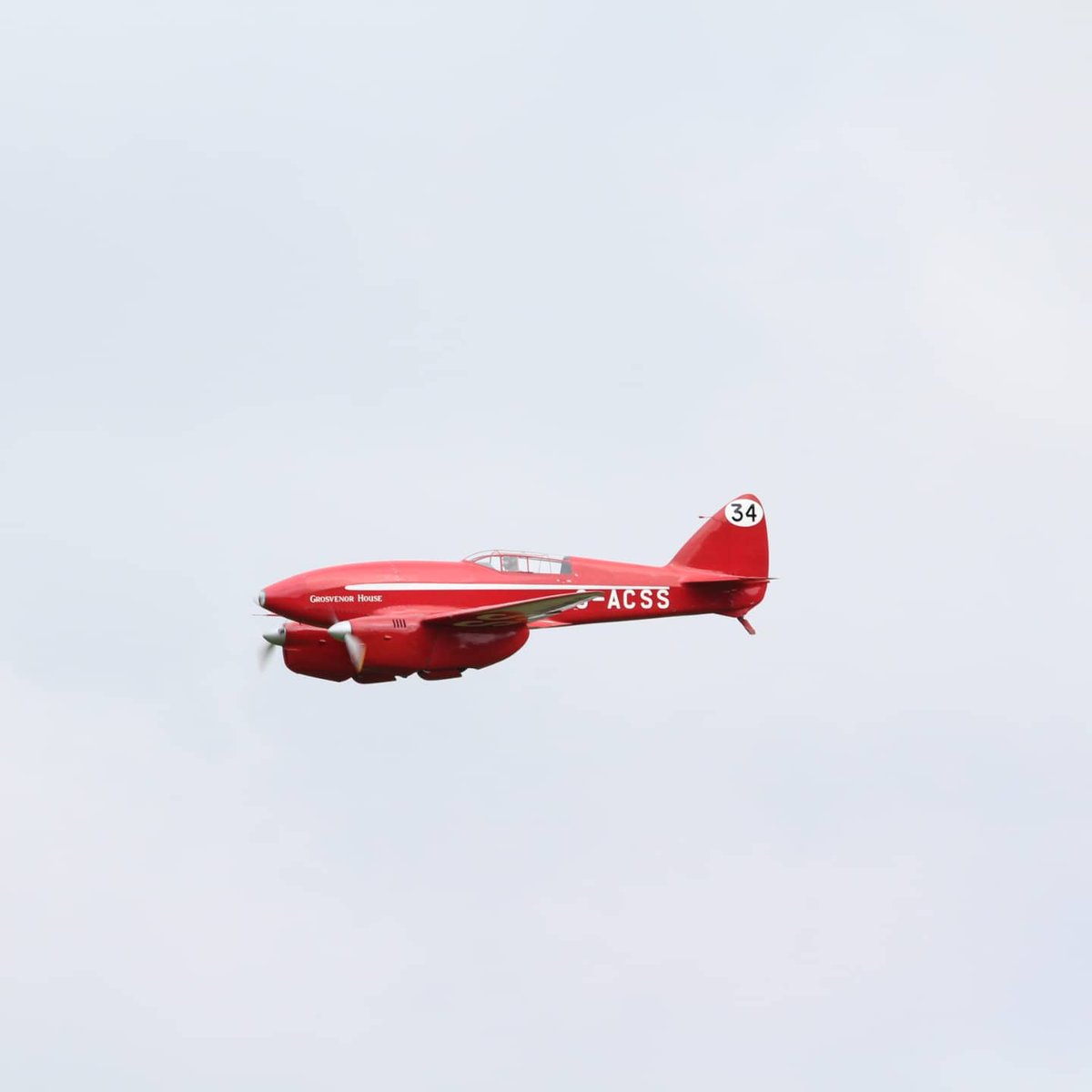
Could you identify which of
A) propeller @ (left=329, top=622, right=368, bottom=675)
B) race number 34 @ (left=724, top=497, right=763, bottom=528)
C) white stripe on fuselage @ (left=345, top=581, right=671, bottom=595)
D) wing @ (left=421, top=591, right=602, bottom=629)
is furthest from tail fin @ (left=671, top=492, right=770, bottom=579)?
propeller @ (left=329, top=622, right=368, bottom=675)

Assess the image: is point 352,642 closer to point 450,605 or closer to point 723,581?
point 450,605

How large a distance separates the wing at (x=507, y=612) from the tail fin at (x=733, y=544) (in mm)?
6742

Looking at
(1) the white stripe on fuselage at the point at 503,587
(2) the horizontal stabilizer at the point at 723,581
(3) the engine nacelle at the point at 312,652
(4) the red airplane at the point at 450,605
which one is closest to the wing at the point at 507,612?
(4) the red airplane at the point at 450,605

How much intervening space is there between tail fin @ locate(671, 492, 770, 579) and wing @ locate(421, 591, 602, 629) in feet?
22.1

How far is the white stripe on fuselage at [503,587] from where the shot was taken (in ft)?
195

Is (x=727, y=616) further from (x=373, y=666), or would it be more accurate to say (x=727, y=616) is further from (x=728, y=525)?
(x=373, y=666)

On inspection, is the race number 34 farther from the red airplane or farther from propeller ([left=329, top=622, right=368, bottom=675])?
propeller ([left=329, top=622, right=368, bottom=675])

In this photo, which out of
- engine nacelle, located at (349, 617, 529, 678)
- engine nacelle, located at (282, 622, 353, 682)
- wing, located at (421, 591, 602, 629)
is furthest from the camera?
engine nacelle, located at (282, 622, 353, 682)

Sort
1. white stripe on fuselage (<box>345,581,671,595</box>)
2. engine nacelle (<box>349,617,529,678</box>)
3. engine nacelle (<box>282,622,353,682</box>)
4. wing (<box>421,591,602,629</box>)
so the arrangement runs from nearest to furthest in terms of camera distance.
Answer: engine nacelle (<box>349,617,529,678</box>) < wing (<box>421,591,602,629</box>) < white stripe on fuselage (<box>345,581,671,595</box>) < engine nacelle (<box>282,622,353,682</box>)

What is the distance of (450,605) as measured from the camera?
60.0 meters

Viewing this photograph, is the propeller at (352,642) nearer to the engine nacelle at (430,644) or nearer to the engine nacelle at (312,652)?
the engine nacelle at (430,644)

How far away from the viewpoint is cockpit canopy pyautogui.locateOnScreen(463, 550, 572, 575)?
61625 mm

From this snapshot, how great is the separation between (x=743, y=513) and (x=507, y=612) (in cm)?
992

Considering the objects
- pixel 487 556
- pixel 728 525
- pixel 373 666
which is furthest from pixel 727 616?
pixel 373 666
